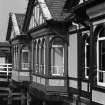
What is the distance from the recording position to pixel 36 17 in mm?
23188

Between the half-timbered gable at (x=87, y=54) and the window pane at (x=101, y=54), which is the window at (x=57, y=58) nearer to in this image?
the half-timbered gable at (x=87, y=54)

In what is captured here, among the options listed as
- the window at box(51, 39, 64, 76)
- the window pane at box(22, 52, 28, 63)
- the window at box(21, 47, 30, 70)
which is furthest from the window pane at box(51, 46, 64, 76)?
the window pane at box(22, 52, 28, 63)

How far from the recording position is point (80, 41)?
1697cm

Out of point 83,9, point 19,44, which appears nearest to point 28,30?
point 19,44

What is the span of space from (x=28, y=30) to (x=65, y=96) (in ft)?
23.5

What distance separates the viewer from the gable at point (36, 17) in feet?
71.2

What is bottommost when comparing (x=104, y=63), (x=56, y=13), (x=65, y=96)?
(x=65, y=96)

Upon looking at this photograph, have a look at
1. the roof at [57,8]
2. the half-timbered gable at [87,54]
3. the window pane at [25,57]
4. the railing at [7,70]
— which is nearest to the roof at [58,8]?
the roof at [57,8]

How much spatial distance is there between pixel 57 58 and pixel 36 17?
13.6 feet

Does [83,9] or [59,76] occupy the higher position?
[83,9]

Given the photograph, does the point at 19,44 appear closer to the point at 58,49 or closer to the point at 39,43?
the point at 39,43

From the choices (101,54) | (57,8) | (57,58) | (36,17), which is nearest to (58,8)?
(57,8)

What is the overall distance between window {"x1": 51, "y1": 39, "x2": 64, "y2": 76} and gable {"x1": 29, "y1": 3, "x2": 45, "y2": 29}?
179cm

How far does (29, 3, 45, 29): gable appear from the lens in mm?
21688
